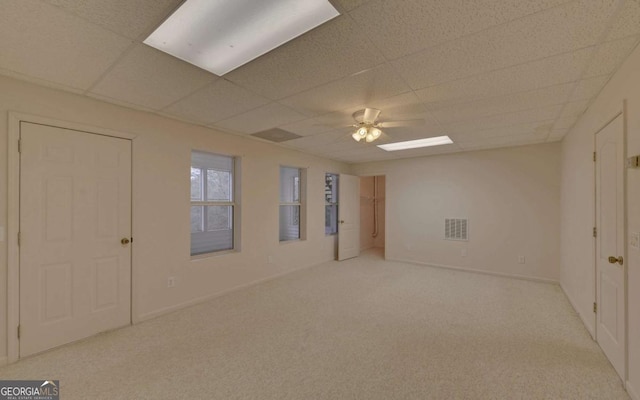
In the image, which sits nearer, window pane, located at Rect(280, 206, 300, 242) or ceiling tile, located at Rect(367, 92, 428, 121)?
ceiling tile, located at Rect(367, 92, 428, 121)

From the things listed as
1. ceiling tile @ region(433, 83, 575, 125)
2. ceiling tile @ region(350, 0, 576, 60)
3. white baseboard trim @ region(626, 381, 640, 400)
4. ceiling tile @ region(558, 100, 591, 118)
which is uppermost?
ceiling tile @ region(350, 0, 576, 60)

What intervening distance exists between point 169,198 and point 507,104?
396cm

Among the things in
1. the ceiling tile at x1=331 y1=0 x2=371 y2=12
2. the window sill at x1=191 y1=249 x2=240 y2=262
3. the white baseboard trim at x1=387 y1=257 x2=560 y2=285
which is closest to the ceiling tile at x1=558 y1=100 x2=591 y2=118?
the ceiling tile at x1=331 y1=0 x2=371 y2=12

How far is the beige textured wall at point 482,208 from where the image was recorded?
4398mm

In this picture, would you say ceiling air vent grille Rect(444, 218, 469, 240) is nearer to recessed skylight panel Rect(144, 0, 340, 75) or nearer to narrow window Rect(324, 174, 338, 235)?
narrow window Rect(324, 174, 338, 235)

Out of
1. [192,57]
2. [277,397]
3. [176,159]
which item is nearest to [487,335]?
[277,397]

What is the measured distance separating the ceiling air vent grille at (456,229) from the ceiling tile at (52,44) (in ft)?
18.0

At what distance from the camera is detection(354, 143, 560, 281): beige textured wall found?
4.40 metres

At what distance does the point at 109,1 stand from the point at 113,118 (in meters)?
1.82

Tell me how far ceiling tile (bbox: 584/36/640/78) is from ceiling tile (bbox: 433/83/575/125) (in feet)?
0.77

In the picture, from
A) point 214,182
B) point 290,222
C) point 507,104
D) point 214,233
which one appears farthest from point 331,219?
point 507,104

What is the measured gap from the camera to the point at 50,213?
2434 mm

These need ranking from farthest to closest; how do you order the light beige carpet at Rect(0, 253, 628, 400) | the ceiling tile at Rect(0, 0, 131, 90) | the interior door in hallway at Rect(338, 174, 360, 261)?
the interior door in hallway at Rect(338, 174, 360, 261) < the light beige carpet at Rect(0, 253, 628, 400) < the ceiling tile at Rect(0, 0, 131, 90)

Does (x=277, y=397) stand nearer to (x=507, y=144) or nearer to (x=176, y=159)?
(x=176, y=159)
